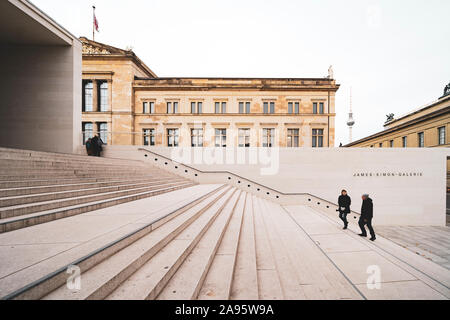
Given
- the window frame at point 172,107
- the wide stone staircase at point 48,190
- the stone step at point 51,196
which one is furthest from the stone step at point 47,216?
the window frame at point 172,107

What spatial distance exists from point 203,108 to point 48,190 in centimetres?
2082

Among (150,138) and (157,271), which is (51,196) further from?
(150,138)

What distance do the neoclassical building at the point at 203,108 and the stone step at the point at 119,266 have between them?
20674 mm

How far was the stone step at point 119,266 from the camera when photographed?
181 cm

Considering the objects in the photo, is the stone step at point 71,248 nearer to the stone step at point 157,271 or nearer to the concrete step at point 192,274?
the stone step at point 157,271

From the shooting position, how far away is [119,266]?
7.45 feet

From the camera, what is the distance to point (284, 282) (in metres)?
3.17

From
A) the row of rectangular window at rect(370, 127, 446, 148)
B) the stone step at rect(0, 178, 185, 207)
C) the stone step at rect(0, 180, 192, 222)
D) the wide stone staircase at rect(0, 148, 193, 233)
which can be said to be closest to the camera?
the stone step at rect(0, 180, 192, 222)

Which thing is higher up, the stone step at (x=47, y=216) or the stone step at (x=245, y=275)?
the stone step at (x=47, y=216)

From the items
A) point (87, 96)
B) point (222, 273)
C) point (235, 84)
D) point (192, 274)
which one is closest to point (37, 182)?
point (192, 274)

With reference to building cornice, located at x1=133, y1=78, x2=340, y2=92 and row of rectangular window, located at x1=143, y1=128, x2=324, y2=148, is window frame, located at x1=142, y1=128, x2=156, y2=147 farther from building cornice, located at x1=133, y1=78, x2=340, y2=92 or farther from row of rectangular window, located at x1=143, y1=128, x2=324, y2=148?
building cornice, located at x1=133, y1=78, x2=340, y2=92

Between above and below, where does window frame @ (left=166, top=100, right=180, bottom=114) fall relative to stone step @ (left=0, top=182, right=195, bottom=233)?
above

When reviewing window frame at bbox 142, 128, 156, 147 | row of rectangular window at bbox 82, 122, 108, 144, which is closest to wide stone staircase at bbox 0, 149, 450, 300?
window frame at bbox 142, 128, 156, 147

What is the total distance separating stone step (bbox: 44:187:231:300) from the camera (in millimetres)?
1814
